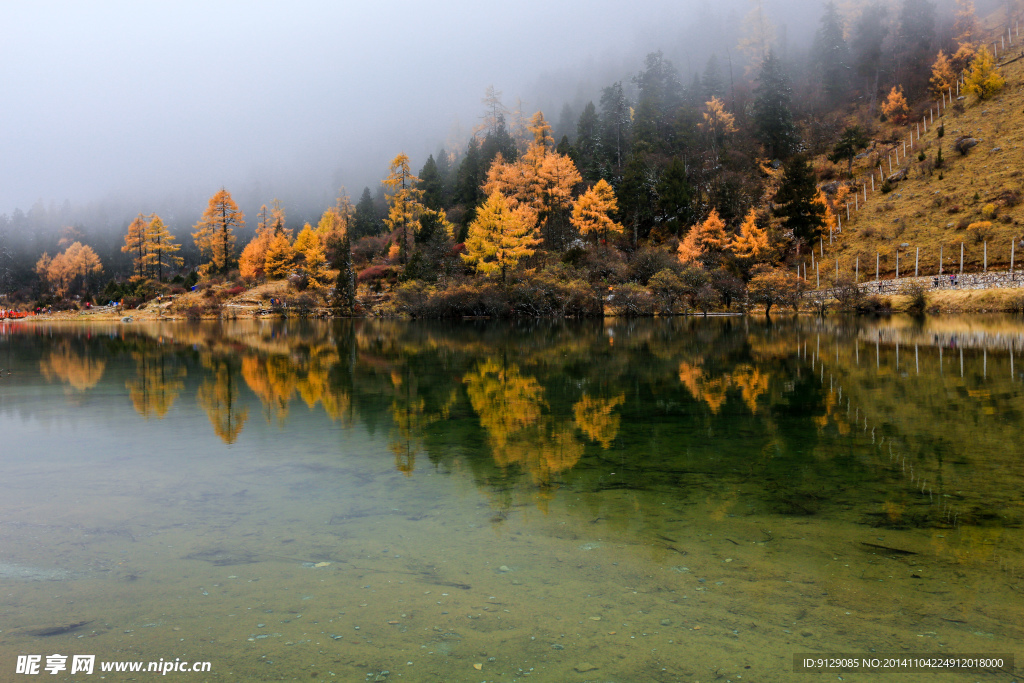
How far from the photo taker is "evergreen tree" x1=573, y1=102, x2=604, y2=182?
60.0 meters

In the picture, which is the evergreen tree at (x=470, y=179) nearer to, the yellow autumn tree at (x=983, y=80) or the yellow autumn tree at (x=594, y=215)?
the yellow autumn tree at (x=594, y=215)

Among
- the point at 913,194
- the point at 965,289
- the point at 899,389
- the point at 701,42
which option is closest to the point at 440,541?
the point at 899,389

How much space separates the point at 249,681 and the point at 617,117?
7151cm

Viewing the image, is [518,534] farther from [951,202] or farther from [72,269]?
[72,269]

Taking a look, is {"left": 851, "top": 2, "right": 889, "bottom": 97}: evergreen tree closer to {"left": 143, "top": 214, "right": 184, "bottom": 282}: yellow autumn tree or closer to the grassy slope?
the grassy slope

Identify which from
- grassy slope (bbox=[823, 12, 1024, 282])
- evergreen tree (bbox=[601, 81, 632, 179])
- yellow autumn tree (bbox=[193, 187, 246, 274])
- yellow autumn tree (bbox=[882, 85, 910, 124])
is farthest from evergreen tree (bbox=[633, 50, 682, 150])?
yellow autumn tree (bbox=[193, 187, 246, 274])

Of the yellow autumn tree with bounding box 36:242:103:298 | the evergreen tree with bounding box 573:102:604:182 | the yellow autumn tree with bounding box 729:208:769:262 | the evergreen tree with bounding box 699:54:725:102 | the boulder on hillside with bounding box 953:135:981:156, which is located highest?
the evergreen tree with bounding box 699:54:725:102

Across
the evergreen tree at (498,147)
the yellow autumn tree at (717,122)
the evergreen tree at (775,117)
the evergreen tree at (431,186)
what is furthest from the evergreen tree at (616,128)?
the evergreen tree at (431,186)

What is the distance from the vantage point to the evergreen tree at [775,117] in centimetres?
6216

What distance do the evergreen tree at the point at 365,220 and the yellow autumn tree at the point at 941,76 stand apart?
67.4m

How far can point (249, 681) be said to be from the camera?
2.63 m

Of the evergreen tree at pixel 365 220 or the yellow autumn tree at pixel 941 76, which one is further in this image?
the evergreen tree at pixel 365 220

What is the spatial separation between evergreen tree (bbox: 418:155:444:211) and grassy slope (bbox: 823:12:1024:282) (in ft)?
133

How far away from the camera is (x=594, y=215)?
50062 millimetres
